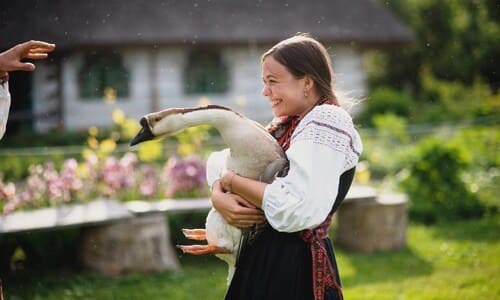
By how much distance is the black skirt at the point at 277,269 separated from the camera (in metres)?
2.15

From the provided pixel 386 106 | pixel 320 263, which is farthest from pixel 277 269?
pixel 386 106

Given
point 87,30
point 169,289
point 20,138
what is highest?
point 87,30

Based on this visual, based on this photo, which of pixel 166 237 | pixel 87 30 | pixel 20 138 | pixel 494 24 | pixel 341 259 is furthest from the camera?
pixel 494 24

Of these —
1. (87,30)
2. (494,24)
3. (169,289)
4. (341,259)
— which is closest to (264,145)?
(169,289)

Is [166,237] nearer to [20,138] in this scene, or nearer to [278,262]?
[278,262]

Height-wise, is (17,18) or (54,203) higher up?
(17,18)

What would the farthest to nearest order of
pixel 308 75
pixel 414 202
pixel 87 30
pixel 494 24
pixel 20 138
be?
1. pixel 494 24
2. pixel 87 30
3. pixel 20 138
4. pixel 414 202
5. pixel 308 75

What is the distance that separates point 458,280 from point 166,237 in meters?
2.37

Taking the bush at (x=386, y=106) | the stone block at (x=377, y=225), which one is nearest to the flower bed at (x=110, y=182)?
the stone block at (x=377, y=225)

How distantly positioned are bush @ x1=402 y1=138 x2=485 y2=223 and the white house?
6477mm

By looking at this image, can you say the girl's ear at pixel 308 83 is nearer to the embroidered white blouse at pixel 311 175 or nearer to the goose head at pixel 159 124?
the embroidered white blouse at pixel 311 175

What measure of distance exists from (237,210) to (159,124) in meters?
0.39

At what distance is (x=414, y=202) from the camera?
7273mm

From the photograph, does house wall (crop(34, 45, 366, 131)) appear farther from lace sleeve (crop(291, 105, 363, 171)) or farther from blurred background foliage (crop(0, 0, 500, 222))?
lace sleeve (crop(291, 105, 363, 171))
